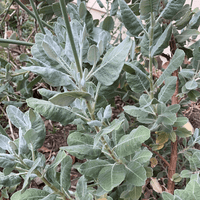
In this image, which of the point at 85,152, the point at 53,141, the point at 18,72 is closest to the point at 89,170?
the point at 85,152

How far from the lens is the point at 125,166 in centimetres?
55

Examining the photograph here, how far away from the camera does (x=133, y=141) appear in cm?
46

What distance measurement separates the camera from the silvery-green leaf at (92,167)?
1.68 feet

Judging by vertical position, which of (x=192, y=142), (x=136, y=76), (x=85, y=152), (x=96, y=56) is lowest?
(x=192, y=142)

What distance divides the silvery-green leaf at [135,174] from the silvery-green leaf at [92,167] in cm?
7

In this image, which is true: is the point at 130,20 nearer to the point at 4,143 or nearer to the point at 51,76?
the point at 51,76

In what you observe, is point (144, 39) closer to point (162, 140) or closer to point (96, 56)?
point (96, 56)

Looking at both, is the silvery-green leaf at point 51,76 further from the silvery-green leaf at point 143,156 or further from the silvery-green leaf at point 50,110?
the silvery-green leaf at point 143,156

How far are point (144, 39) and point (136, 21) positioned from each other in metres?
0.06

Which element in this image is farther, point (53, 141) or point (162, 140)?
point (53, 141)

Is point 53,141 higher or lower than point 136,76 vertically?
lower

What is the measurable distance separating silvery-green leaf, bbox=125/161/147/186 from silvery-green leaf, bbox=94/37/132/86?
260 millimetres

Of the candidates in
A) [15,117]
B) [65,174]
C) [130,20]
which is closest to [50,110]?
[15,117]

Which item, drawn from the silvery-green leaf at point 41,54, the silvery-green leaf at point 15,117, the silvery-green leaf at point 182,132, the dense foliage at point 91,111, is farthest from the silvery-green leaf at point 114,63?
the silvery-green leaf at point 182,132
